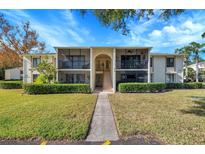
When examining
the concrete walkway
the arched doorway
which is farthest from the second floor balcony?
the concrete walkway

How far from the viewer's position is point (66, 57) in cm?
2056

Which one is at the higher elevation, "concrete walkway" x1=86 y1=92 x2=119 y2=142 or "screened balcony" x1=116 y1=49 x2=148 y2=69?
"screened balcony" x1=116 y1=49 x2=148 y2=69

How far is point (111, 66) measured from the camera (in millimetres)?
21750

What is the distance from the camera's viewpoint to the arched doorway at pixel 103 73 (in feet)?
70.5

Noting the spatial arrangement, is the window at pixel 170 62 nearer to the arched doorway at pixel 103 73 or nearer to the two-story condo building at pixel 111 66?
the two-story condo building at pixel 111 66

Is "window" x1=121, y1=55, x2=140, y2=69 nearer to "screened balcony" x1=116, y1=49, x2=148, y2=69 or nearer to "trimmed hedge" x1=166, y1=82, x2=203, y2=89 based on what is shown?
"screened balcony" x1=116, y1=49, x2=148, y2=69

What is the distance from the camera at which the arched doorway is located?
21480 millimetres

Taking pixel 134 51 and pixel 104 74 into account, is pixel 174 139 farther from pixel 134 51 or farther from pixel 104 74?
pixel 104 74

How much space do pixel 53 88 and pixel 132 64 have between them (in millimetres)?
10402

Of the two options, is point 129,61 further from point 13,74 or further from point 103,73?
point 13,74

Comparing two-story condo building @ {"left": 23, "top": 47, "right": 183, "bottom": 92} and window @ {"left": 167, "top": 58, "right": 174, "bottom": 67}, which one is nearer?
two-story condo building @ {"left": 23, "top": 47, "right": 183, "bottom": 92}

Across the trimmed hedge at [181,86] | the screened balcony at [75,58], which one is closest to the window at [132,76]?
the trimmed hedge at [181,86]
